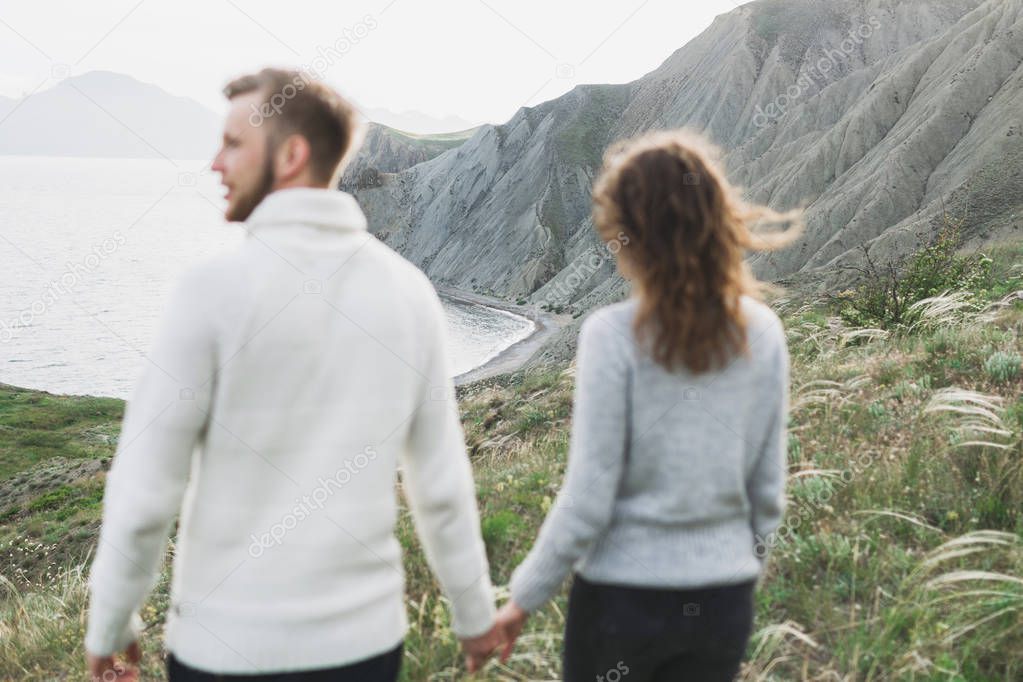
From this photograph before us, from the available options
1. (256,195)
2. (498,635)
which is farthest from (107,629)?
(256,195)

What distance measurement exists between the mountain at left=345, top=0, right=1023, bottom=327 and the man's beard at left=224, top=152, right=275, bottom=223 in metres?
20.7

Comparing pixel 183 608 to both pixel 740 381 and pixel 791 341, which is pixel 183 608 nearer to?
pixel 740 381

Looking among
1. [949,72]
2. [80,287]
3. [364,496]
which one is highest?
[949,72]

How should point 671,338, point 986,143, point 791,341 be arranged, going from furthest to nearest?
point 986,143
point 791,341
point 671,338

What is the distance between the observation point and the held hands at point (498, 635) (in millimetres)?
2457

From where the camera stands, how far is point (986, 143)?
32.0m

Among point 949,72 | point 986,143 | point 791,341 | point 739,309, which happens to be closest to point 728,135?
point 949,72

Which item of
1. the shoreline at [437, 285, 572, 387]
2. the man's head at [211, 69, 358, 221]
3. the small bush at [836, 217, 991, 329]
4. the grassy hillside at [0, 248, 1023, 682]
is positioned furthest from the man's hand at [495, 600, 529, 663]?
the shoreline at [437, 285, 572, 387]

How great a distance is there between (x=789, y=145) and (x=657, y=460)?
168 ft

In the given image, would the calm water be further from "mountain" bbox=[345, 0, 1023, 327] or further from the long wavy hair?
the long wavy hair

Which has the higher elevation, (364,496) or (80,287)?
(364,496)

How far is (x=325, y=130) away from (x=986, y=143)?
3694cm

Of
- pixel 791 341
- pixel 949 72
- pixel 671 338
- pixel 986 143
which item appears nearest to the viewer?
pixel 671 338

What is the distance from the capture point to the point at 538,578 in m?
2.35
